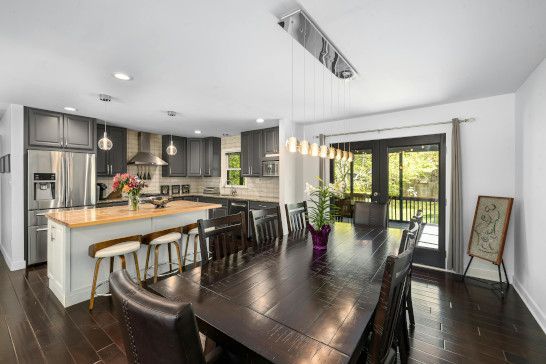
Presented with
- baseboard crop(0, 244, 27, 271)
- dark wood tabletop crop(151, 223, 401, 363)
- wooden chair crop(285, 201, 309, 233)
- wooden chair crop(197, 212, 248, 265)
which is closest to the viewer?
dark wood tabletop crop(151, 223, 401, 363)

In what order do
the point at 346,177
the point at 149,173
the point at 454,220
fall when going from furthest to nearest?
the point at 149,173, the point at 346,177, the point at 454,220

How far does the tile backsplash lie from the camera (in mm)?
5648

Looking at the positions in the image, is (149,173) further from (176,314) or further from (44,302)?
(176,314)

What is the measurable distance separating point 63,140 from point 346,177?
481cm

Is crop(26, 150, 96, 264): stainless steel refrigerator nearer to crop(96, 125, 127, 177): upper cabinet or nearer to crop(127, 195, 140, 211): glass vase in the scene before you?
crop(96, 125, 127, 177): upper cabinet

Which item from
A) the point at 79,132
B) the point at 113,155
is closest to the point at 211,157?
the point at 113,155

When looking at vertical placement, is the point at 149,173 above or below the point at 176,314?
above

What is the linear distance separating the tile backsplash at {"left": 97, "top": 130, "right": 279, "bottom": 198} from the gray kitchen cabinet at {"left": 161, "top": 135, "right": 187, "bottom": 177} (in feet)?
0.39

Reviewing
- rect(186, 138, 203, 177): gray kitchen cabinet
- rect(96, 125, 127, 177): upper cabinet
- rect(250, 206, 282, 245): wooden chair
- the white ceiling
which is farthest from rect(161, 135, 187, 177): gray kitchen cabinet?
rect(250, 206, 282, 245): wooden chair

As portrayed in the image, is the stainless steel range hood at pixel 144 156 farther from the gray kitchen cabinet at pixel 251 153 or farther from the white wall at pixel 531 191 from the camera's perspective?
the white wall at pixel 531 191

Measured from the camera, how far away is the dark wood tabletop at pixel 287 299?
0.94m

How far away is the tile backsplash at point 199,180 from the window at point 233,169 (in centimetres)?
13

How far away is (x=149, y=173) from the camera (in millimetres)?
5961

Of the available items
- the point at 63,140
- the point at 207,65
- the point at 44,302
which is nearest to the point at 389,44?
the point at 207,65
